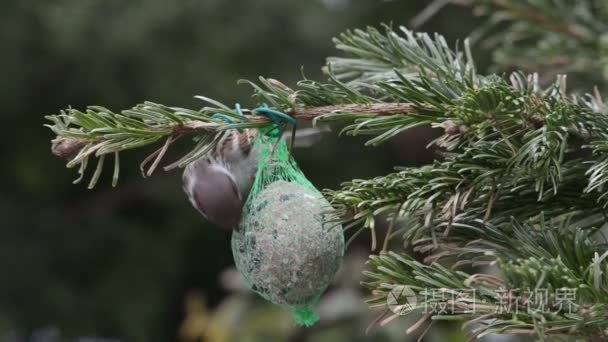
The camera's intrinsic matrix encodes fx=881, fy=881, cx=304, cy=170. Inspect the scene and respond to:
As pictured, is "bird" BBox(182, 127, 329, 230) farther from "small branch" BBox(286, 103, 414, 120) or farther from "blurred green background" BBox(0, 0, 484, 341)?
"blurred green background" BBox(0, 0, 484, 341)

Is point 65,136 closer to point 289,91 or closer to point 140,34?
point 289,91

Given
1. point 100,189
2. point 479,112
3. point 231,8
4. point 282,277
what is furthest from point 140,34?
point 479,112

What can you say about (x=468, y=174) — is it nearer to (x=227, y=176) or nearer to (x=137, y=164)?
(x=227, y=176)

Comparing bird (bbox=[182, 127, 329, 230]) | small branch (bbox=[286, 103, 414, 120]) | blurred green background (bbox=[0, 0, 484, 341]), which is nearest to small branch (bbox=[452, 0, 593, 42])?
bird (bbox=[182, 127, 329, 230])

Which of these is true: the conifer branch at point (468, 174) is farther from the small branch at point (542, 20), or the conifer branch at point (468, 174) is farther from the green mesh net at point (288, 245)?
the small branch at point (542, 20)

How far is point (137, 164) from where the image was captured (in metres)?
2.95

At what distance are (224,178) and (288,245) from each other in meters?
0.16

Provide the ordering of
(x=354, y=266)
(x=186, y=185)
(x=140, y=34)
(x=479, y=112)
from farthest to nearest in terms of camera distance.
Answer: (x=140, y=34) < (x=354, y=266) < (x=186, y=185) < (x=479, y=112)

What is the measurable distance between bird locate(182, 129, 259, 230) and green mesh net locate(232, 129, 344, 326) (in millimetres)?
22

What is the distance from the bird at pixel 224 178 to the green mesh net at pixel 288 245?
0.07 feet

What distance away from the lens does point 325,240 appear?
923 mm

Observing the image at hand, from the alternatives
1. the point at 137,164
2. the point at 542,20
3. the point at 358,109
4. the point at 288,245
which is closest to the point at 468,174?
the point at 358,109

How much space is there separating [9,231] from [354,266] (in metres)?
1.38

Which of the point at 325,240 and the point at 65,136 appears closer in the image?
the point at 65,136
